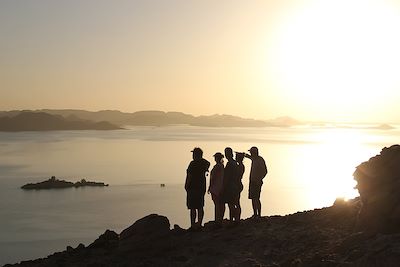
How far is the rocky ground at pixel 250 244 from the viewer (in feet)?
30.6

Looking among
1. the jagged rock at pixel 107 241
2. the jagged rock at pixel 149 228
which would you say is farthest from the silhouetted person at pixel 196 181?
the jagged rock at pixel 107 241

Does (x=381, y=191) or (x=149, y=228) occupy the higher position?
(x=381, y=191)

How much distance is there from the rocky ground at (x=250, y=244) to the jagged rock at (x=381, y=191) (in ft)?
1.24

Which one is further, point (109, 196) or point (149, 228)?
point (109, 196)

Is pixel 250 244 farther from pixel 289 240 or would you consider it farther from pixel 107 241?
pixel 107 241

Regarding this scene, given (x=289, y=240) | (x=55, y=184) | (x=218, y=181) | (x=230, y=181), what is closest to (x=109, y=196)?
(x=55, y=184)

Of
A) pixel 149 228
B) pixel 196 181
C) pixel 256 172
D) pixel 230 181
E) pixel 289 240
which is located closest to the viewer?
pixel 289 240

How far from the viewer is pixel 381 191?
398 inches

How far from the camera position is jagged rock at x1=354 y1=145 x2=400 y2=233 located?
9.66m

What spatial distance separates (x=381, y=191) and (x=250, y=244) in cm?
326

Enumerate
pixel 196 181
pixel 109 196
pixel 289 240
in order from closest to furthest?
pixel 289 240 → pixel 196 181 → pixel 109 196

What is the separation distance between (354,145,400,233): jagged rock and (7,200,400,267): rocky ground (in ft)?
1.24

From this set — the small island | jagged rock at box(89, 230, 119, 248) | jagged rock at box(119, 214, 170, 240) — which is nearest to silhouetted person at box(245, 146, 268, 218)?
jagged rock at box(119, 214, 170, 240)

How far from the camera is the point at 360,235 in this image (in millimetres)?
9906
